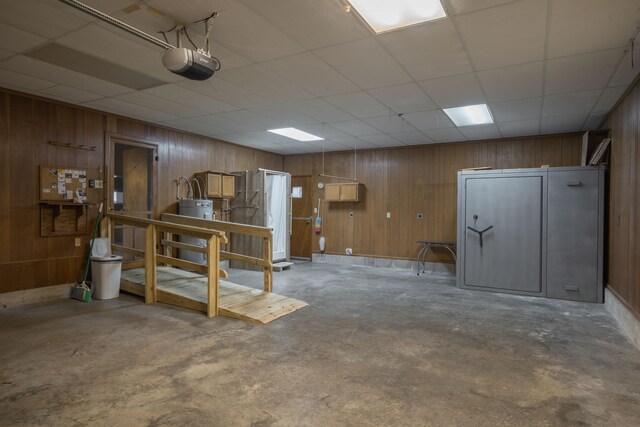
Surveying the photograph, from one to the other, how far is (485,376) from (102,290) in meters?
4.76

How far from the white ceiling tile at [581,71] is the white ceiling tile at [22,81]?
5.52 metres

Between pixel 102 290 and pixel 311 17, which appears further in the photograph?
pixel 102 290

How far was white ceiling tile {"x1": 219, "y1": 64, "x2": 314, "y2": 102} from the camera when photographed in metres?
3.86

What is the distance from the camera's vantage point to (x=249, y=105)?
509 cm

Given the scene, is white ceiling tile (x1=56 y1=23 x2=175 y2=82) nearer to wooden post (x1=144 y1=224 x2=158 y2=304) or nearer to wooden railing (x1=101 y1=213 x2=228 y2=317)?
wooden railing (x1=101 y1=213 x2=228 y2=317)

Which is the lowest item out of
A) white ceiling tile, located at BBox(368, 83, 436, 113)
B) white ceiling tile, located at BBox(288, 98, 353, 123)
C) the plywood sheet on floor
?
the plywood sheet on floor

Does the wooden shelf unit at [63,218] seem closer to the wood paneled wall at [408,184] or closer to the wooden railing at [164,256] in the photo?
the wooden railing at [164,256]

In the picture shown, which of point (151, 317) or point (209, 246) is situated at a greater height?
point (209, 246)

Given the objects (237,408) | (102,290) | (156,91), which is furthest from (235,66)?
(102,290)

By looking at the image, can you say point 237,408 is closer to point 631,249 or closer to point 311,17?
point 311,17

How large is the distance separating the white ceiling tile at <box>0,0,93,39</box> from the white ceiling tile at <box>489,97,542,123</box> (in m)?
4.68

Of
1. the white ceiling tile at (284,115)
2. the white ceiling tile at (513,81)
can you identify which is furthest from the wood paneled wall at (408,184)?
the white ceiling tile at (284,115)

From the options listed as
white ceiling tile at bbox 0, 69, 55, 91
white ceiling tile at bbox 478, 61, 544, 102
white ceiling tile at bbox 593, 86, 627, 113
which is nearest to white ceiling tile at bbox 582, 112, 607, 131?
white ceiling tile at bbox 593, 86, 627, 113

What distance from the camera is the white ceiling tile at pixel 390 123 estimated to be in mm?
5691
